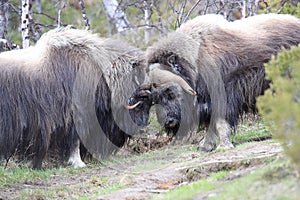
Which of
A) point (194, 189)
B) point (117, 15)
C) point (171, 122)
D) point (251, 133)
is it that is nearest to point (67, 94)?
point (171, 122)

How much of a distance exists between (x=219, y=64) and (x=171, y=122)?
2.43 ft

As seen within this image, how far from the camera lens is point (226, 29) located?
5914 millimetres

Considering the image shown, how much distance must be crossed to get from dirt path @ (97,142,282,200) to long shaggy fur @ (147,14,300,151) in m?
0.46

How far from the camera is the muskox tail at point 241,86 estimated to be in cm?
573

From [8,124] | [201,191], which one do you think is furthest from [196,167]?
[8,124]

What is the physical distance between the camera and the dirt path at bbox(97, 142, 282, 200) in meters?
4.57

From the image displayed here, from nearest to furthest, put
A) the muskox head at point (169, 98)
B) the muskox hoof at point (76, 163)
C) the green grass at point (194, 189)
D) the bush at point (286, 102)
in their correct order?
the bush at point (286, 102) < the green grass at point (194, 189) < the muskox head at point (169, 98) < the muskox hoof at point (76, 163)

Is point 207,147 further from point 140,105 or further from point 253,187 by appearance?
point 253,187

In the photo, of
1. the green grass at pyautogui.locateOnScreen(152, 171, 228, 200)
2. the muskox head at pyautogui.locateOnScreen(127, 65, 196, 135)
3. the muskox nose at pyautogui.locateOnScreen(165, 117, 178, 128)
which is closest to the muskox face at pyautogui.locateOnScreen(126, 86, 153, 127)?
the muskox head at pyautogui.locateOnScreen(127, 65, 196, 135)

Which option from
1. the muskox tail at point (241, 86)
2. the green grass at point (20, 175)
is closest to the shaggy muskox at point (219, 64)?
the muskox tail at point (241, 86)

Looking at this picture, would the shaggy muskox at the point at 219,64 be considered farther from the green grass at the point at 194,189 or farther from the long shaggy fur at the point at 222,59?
the green grass at the point at 194,189

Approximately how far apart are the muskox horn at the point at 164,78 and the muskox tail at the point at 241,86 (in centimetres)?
31

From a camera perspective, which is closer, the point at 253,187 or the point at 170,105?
the point at 253,187

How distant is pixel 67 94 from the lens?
241 inches
